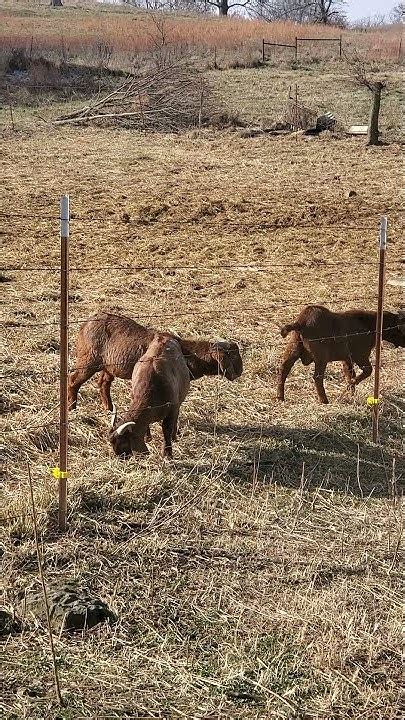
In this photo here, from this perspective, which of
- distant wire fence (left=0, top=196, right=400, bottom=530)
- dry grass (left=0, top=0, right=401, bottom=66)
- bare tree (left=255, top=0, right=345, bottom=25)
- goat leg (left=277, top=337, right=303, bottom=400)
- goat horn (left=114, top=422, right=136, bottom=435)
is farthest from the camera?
bare tree (left=255, top=0, right=345, bottom=25)

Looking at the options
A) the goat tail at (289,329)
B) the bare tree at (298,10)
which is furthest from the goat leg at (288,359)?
the bare tree at (298,10)

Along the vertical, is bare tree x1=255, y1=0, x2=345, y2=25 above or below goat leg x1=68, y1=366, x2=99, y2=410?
above

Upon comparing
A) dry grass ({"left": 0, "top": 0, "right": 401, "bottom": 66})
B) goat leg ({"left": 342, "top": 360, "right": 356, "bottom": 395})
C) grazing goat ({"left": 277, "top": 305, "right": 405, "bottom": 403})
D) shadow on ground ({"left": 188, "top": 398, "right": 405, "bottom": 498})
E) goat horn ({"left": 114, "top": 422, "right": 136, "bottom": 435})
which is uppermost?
dry grass ({"left": 0, "top": 0, "right": 401, "bottom": 66})

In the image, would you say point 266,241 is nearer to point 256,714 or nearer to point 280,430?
point 280,430

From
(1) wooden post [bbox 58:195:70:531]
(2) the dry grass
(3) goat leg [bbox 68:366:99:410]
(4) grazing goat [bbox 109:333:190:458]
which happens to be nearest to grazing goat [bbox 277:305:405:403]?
(4) grazing goat [bbox 109:333:190:458]

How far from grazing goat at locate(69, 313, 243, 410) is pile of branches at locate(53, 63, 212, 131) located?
22.3 metres

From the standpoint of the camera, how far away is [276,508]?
252 inches

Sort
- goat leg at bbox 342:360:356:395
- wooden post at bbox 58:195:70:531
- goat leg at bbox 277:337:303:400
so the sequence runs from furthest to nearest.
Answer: goat leg at bbox 342:360:356:395
goat leg at bbox 277:337:303:400
wooden post at bbox 58:195:70:531

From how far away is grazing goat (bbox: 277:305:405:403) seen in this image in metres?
8.82

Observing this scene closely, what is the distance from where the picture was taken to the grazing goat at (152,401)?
22.5 feet

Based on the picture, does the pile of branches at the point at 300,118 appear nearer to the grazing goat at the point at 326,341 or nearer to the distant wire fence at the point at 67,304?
the distant wire fence at the point at 67,304

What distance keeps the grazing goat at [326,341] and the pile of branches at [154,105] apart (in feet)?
70.7

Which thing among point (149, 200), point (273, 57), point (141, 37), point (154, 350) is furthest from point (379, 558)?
point (141, 37)

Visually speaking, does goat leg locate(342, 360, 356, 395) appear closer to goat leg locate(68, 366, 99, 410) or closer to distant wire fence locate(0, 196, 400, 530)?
distant wire fence locate(0, 196, 400, 530)
